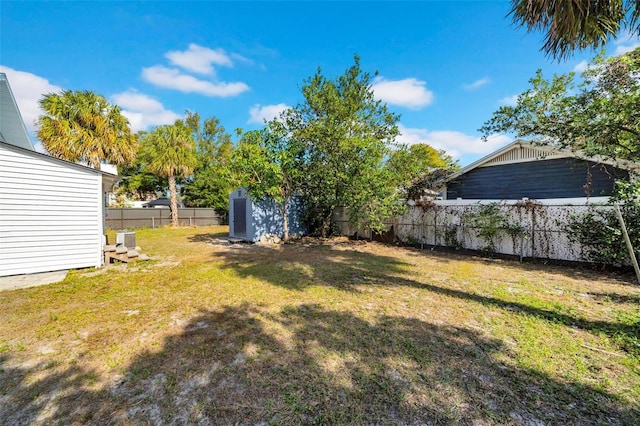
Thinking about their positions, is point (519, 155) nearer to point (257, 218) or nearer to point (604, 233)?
point (604, 233)

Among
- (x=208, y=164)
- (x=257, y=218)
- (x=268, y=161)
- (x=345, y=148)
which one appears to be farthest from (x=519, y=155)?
(x=208, y=164)

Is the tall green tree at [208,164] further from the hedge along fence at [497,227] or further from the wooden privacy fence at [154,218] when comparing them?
the hedge along fence at [497,227]

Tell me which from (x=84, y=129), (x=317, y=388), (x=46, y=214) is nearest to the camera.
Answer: (x=317, y=388)

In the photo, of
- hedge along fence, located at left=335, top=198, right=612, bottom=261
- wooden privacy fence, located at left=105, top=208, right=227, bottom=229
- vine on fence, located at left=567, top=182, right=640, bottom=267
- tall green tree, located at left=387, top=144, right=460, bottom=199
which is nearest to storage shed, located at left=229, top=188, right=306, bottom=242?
hedge along fence, located at left=335, top=198, right=612, bottom=261

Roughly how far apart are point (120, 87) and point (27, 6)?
5.24 m

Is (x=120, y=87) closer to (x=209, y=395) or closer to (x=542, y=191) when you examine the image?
(x=209, y=395)

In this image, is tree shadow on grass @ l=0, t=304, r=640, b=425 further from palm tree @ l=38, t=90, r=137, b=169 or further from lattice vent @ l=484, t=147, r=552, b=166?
palm tree @ l=38, t=90, r=137, b=169

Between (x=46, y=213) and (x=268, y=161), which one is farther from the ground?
(x=268, y=161)

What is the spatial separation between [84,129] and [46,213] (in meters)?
8.41

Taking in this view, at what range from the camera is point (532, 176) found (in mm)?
9805

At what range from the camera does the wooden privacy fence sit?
651 inches

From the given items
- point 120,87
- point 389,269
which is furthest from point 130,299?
point 120,87

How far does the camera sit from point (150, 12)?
718 centimetres

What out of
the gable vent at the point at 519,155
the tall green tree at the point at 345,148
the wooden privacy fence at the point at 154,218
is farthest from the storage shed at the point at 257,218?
the gable vent at the point at 519,155
